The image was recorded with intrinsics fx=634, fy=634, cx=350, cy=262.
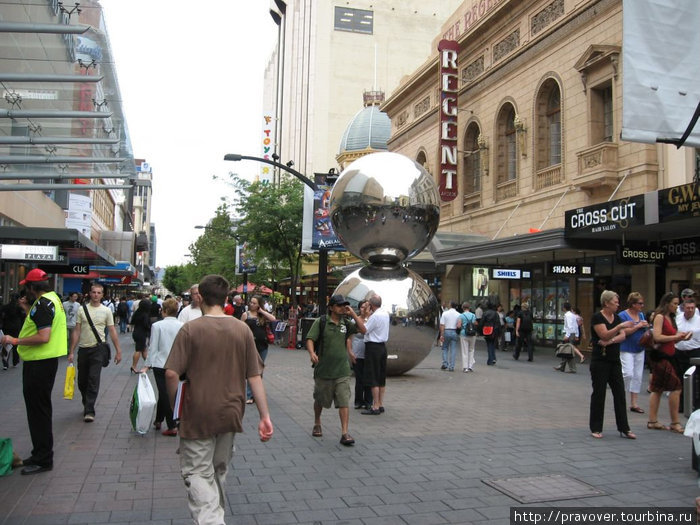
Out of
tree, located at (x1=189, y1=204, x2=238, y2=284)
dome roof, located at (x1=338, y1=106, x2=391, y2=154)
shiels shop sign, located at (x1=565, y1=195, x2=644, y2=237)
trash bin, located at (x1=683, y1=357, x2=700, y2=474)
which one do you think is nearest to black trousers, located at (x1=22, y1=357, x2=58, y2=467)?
trash bin, located at (x1=683, y1=357, x2=700, y2=474)

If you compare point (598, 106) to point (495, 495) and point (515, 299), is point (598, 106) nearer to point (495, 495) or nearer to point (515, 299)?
point (515, 299)

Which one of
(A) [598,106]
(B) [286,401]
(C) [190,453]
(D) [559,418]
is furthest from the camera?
(A) [598,106]

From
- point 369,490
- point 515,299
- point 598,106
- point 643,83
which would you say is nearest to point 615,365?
point 643,83

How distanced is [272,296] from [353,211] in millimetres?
25651

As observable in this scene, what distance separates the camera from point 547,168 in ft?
76.2

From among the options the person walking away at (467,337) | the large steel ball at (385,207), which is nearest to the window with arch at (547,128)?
the person walking away at (467,337)

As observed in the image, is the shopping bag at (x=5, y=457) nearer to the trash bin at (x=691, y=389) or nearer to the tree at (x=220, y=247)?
the trash bin at (x=691, y=389)

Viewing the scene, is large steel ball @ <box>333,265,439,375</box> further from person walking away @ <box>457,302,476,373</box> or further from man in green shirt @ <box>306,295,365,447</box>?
man in green shirt @ <box>306,295,365,447</box>

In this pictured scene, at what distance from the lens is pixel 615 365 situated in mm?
7680

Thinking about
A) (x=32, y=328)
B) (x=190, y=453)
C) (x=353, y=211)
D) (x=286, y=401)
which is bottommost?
(x=286, y=401)

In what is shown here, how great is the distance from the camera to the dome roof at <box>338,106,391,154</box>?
49.9 m

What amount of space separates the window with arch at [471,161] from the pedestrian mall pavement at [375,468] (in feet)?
65.9

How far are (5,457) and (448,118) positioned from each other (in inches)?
980

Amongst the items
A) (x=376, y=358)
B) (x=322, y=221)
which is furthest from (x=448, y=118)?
(x=376, y=358)
